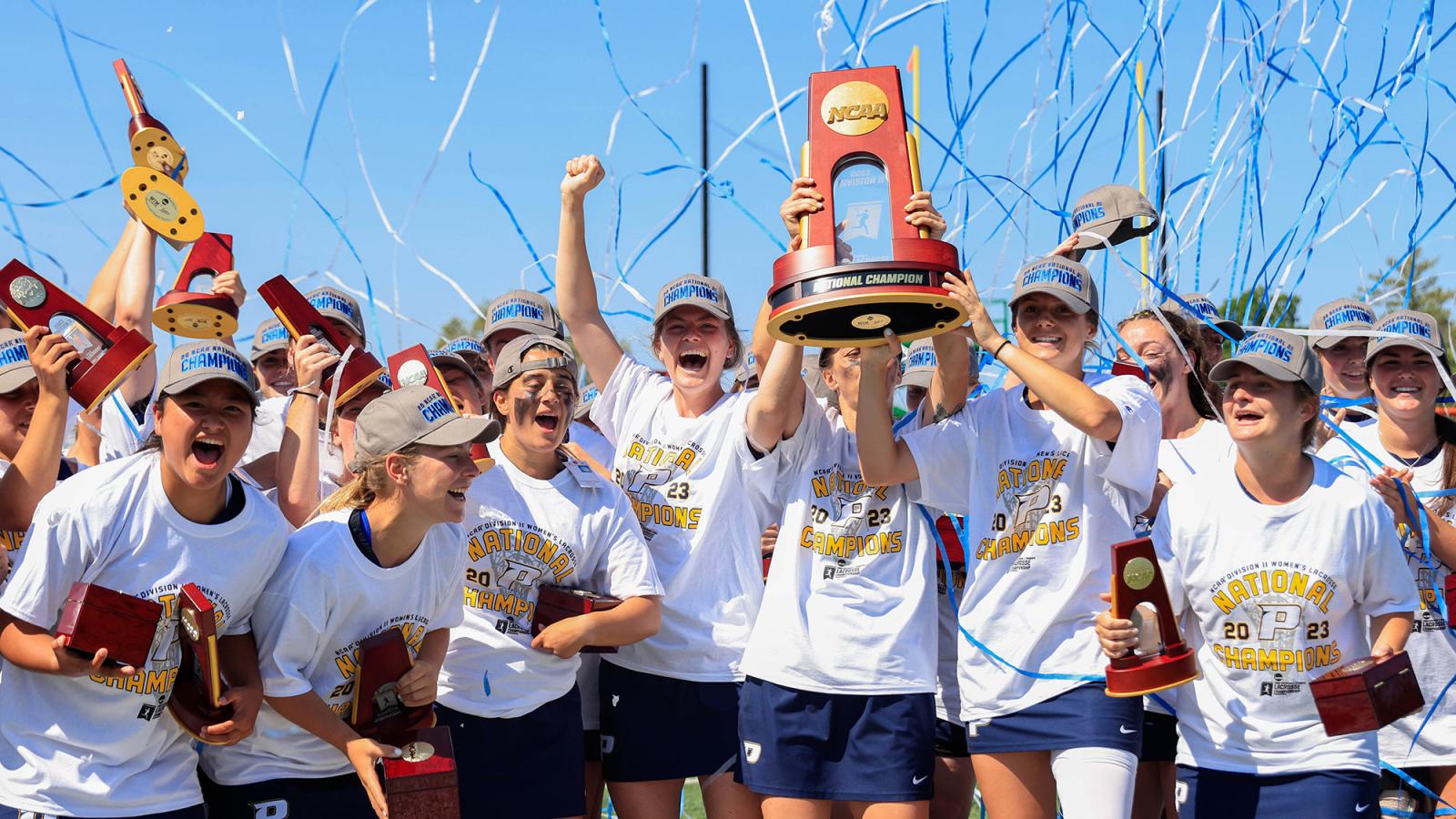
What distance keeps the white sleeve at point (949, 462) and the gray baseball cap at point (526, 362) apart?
124 cm

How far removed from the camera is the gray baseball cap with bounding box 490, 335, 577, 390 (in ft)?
15.4

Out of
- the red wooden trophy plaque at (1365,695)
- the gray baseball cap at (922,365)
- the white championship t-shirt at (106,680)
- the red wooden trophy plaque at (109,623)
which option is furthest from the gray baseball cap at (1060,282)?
the red wooden trophy plaque at (109,623)

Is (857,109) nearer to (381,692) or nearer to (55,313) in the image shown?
(381,692)

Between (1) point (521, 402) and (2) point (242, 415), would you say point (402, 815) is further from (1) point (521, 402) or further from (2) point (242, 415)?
(1) point (521, 402)

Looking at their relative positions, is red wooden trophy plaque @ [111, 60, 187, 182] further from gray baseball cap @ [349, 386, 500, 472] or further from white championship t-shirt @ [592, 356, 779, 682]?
white championship t-shirt @ [592, 356, 779, 682]

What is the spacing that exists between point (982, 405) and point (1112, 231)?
0.93m

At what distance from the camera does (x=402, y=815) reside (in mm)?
3668

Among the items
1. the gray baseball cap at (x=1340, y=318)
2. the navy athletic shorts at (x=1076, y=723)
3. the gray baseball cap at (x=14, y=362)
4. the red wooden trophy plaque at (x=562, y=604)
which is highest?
the gray baseball cap at (x=1340, y=318)

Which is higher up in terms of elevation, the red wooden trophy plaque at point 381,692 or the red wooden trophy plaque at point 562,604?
the red wooden trophy plaque at point 562,604

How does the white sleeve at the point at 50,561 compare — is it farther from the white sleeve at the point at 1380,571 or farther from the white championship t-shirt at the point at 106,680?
the white sleeve at the point at 1380,571

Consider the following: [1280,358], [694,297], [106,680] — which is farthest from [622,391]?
[1280,358]

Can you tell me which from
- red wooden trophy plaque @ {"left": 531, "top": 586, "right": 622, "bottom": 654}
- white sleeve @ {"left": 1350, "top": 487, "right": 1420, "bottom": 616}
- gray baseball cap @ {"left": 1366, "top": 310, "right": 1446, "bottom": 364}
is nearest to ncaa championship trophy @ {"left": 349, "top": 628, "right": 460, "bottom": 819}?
red wooden trophy plaque @ {"left": 531, "top": 586, "right": 622, "bottom": 654}

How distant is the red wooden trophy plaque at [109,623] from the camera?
3.38 metres

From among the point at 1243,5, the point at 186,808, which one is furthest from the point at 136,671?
the point at 1243,5
